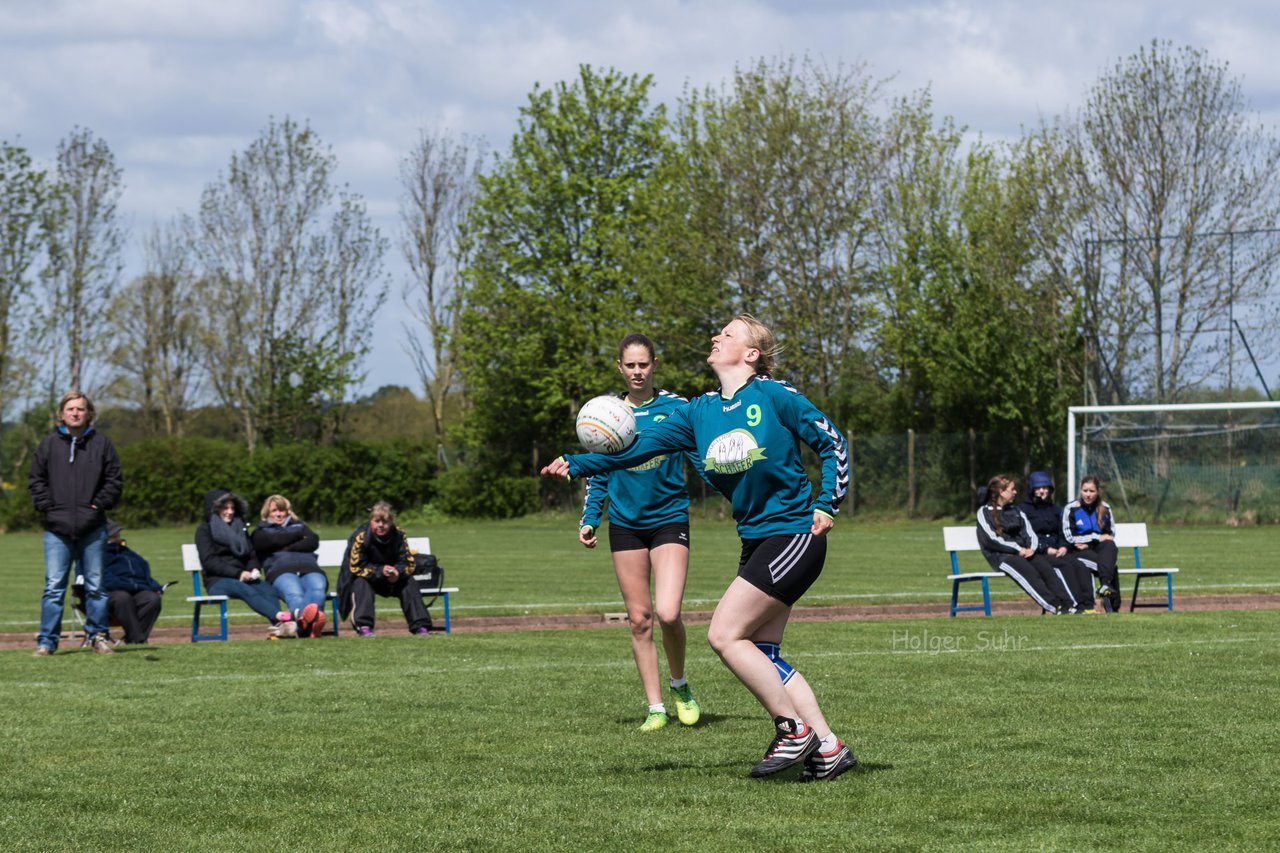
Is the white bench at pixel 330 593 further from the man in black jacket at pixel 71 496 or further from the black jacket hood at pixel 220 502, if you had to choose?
the man in black jacket at pixel 71 496

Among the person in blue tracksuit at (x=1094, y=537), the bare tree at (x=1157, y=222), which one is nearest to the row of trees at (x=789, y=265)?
the bare tree at (x=1157, y=222)

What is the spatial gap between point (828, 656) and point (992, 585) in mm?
10035

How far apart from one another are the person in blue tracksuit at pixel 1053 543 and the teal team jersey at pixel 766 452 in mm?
10155

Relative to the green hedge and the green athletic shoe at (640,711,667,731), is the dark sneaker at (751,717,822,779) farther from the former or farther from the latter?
the green hedge

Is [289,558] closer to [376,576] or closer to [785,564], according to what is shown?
[376,576]

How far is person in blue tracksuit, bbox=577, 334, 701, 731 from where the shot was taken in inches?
344

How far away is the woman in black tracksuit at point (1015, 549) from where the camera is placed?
16375mm

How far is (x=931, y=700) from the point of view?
9.62 metres

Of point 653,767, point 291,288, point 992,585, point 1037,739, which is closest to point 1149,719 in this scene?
point 1037,739

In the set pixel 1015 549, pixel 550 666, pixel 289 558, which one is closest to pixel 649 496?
pixel 550 666

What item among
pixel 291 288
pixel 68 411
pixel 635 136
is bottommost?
pixel 68 411

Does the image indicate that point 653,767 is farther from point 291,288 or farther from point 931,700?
point 291,288

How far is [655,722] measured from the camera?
8766mm

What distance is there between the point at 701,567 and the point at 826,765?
61.8 ft
